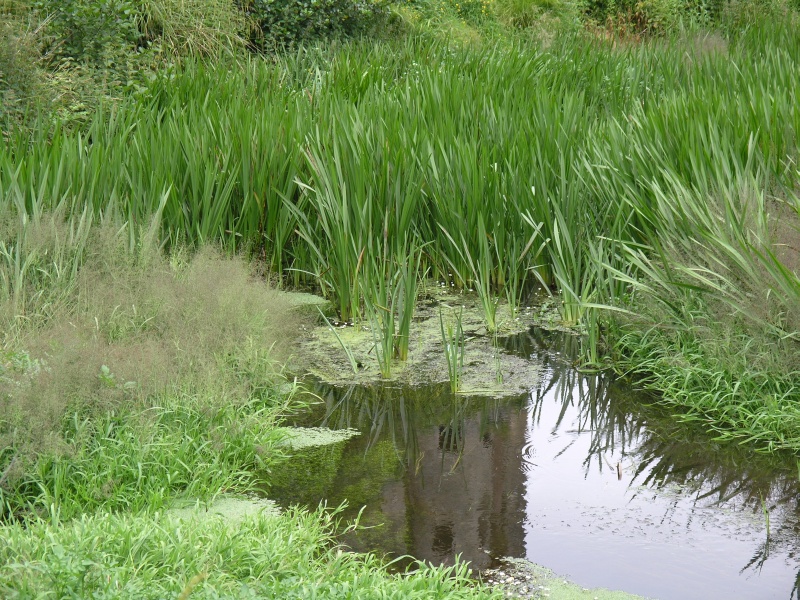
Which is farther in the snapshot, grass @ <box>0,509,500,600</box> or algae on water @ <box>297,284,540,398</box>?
algae on water @ <box>297,284,540,398</box>

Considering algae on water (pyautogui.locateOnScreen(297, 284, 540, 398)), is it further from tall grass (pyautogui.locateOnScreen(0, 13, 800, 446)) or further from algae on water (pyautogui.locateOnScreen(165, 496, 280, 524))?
algae on water (pyautogui.locateOnScreen(165, 496, 280, 524))

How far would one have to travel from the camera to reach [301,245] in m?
5.49

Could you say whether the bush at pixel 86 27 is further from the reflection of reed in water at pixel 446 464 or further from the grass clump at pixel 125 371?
the reflection of reed in water at pixel 446 464

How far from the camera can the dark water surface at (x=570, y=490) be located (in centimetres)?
294

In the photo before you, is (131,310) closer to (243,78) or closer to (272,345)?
(272,345)

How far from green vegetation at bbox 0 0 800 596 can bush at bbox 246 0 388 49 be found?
246 cm

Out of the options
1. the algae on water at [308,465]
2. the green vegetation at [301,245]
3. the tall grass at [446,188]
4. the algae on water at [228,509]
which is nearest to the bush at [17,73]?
the green vegetation at [301,245]

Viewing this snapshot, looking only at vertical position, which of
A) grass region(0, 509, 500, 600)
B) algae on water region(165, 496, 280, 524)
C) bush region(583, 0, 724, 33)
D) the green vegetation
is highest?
bush region(583, 0, 724, 33)

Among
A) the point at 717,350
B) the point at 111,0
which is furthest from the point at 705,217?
the point at 111,0

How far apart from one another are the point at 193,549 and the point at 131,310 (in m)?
1.88

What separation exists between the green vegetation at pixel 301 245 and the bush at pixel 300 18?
8.07ft

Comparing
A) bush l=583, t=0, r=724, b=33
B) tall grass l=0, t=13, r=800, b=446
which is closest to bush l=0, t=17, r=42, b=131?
tall grass l=0, t=13, r=800, b=446

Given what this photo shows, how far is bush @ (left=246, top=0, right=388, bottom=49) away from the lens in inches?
394

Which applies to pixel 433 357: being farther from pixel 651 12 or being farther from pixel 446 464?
pixel 651 12
